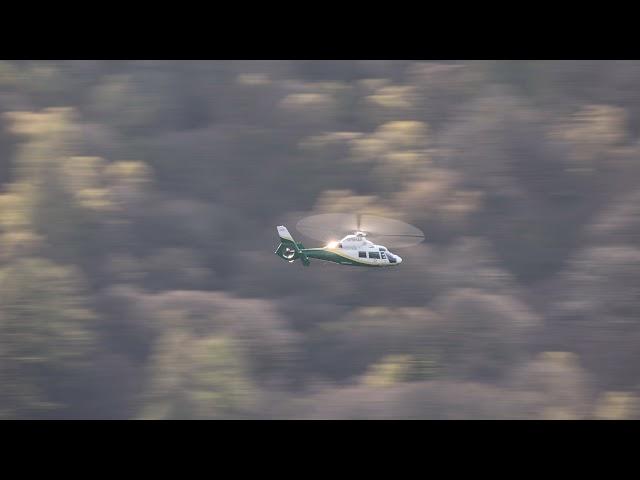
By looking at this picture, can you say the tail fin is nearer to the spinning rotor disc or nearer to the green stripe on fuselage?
the green stripe on fuselage

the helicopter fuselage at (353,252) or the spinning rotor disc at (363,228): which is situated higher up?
the spinning rotor disc at (363,228)

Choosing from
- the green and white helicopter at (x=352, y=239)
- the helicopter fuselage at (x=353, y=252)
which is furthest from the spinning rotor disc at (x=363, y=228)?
the helicopter fuselage at (x=353, y=252)

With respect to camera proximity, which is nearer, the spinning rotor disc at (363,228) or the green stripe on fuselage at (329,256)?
the green stripe on fuselage at (329,256)

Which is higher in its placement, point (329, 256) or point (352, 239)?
point (352, 239)

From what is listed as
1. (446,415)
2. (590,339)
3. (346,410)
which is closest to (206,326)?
(346,410)

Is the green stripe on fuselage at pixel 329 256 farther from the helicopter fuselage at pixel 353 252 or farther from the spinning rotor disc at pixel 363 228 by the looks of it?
the spinning rotor disc at pixel 363 228

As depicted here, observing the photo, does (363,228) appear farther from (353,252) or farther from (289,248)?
(289,248)

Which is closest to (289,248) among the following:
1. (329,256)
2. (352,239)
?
(329,256)
